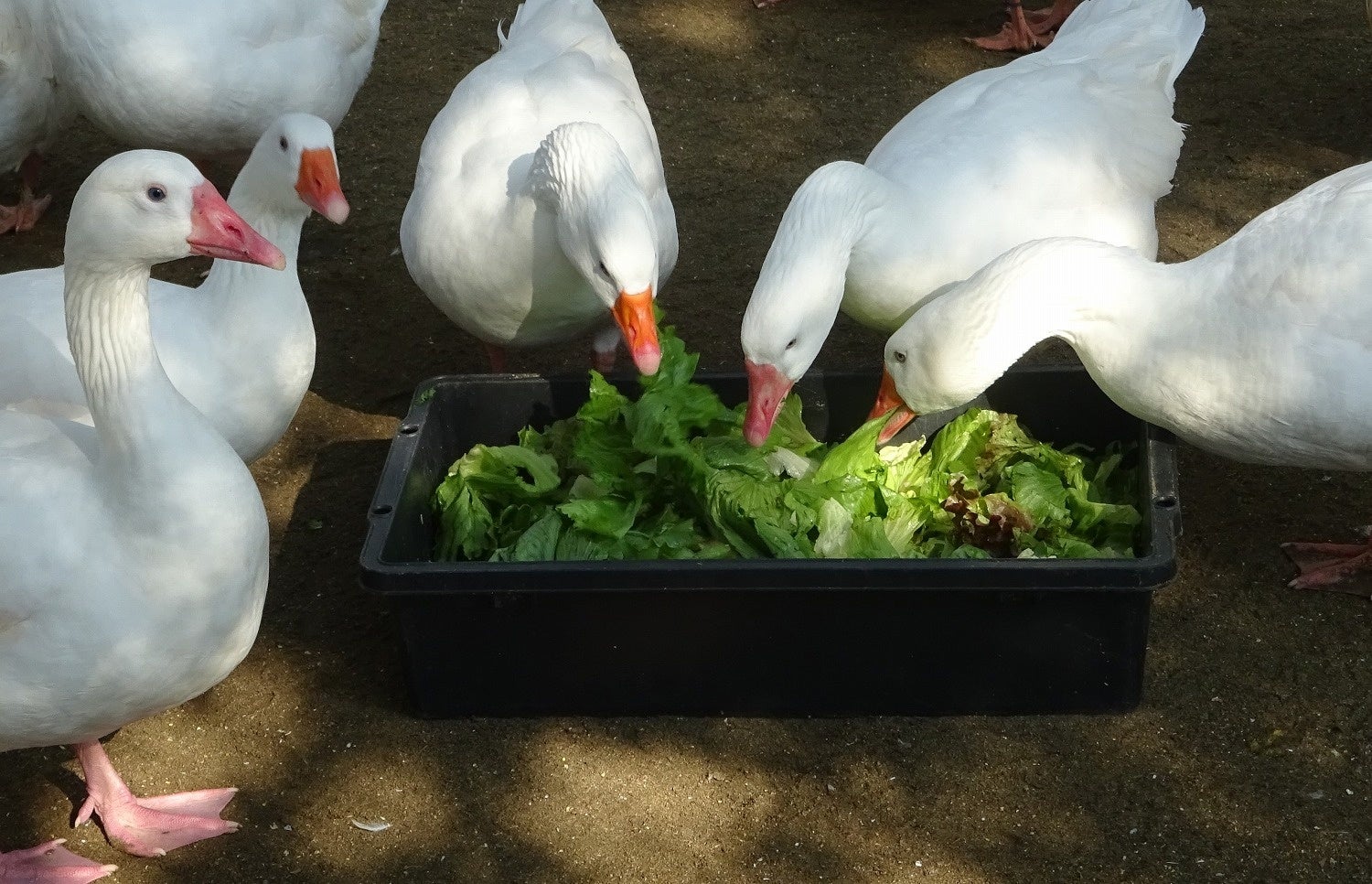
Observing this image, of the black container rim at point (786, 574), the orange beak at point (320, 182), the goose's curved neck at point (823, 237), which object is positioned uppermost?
the orange beak at point (320, 182)

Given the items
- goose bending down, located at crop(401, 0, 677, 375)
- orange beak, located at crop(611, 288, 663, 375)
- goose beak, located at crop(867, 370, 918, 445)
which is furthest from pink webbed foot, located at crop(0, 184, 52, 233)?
goose beak, located at crop(867, 370, 918, 445)

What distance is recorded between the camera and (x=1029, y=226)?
163 inches

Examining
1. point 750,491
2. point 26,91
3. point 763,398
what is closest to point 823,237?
point 763,398

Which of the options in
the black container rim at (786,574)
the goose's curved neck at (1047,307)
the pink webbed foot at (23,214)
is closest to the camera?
the black container rim at (786,574)

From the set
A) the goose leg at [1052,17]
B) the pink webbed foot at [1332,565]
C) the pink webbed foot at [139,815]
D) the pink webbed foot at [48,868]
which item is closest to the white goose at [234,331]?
the pink webbed foot at [139,815]

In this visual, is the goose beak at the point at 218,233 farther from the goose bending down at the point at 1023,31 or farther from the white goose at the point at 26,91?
the goose bending down at the point at 1023,31

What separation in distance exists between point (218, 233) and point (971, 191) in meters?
2.10

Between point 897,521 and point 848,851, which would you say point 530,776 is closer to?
point 848,851

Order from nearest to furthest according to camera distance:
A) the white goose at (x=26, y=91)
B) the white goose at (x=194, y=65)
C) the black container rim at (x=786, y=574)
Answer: the black container rim at (x=786, y=574) → the white goose at (x=194, y=65) → the white goose at (x=26, y=91)

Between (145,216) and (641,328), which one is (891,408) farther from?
(145,216)

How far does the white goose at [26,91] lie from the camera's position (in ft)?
17.6

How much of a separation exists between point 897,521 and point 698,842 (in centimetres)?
98

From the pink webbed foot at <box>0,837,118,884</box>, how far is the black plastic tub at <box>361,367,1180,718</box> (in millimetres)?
840

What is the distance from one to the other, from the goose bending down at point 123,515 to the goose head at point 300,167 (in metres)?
0.79
